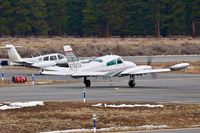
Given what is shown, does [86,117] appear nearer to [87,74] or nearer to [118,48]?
[87,74]

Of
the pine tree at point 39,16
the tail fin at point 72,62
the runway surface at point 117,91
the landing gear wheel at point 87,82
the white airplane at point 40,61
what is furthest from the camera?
the pine tree at point 39,16

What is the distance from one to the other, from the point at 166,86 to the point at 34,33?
3711 inches

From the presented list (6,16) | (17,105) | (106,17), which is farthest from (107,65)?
(6,16)

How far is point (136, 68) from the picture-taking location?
52.4 m

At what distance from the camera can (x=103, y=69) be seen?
52562 millimetres

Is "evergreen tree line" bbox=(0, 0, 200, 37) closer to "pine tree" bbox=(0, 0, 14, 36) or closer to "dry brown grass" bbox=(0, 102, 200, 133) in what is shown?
"pine tree" bbox=(0, 0, 14, 36)

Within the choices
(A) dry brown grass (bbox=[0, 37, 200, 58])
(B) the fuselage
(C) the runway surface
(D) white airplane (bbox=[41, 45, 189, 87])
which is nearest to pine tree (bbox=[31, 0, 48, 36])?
(A) dry brown grass (bbox=[0, 37, 200, 58])

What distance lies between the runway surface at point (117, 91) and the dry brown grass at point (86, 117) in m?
5.38

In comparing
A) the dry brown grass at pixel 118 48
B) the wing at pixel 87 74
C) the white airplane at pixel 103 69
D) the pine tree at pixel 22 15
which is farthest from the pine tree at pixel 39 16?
the wing at pixel 87 74

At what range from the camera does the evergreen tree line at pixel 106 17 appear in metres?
132

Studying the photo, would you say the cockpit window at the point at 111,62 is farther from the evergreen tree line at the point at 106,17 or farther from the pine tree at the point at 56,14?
the pine tree at the point at 56,14

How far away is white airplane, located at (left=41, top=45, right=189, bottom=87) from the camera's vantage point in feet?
169

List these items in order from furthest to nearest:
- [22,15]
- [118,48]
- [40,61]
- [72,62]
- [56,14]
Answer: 1. [56,14]
2. [22,15]
3. [118,48]
4. [40,61]
5. [72,62]

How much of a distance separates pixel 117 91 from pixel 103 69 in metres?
4.43
